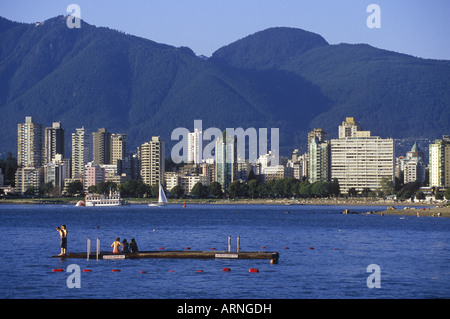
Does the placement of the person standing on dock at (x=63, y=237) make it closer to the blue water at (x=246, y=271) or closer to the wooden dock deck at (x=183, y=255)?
the wooden dock deck at (x=183, y=255)

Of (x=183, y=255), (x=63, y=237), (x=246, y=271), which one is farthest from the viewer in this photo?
(x=183, y=255)

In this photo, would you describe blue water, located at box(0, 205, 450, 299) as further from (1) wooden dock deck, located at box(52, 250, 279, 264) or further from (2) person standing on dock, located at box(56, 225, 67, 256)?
(2) person standing on dock, located at box(56, 225, 67, 256)

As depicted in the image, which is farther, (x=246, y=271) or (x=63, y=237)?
(x=63, y=237)

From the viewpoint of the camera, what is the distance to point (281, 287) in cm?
4888

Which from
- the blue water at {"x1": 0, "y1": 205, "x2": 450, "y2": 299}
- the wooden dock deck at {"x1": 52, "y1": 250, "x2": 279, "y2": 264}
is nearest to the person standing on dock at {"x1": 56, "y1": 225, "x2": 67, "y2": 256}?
the wooden dock deck at {"x1": 52, "y1": 250, "x2": 279, "y2": 264}

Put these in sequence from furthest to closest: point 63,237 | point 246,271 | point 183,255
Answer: point 183,255 → point 63,237 → point 246,271

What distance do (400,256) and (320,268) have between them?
38.8 ft

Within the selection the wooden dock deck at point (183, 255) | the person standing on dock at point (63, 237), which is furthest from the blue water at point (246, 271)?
the person standing on dock at point (63, 237)

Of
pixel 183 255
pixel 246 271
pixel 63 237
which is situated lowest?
pixel 246 271

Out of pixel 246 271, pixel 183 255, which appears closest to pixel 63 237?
pixel 183 255

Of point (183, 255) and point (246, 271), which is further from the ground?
point (183, 255)

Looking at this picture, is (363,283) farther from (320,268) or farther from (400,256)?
(400,256)

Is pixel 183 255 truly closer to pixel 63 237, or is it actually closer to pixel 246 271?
pixel 246 271
